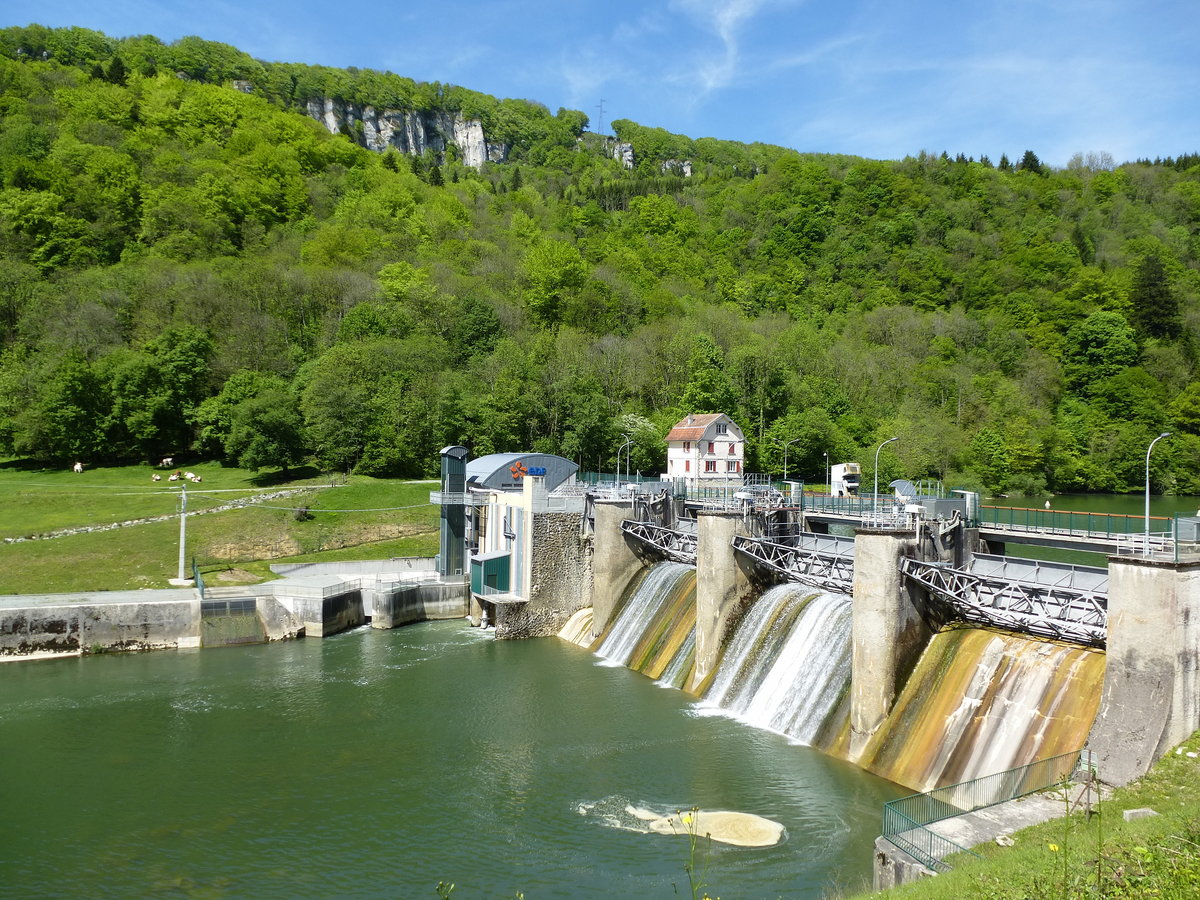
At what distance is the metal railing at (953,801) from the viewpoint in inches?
555

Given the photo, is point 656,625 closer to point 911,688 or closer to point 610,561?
point 610,561

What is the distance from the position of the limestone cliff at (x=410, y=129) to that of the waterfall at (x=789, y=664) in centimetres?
15084

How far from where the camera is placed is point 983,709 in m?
20.2

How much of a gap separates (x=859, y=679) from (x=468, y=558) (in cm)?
2642

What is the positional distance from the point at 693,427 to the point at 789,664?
118 ft

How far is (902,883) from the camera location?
45.3ft

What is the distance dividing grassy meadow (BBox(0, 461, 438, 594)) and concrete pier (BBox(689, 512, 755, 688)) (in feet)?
77.7

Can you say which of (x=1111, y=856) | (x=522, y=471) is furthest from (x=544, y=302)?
(x=1111, y=856)

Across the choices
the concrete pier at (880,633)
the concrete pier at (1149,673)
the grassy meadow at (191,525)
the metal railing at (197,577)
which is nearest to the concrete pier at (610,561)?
the grassy meadow at (191,525)

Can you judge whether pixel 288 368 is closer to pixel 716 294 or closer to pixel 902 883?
pixel 716 294

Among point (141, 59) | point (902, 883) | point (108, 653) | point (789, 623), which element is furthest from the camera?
point (141, 59)

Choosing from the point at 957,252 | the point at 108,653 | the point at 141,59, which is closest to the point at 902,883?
the point at 108,653

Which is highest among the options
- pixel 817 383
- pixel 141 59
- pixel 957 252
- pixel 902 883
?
pixel 141 59

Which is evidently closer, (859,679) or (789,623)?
(859,679)
